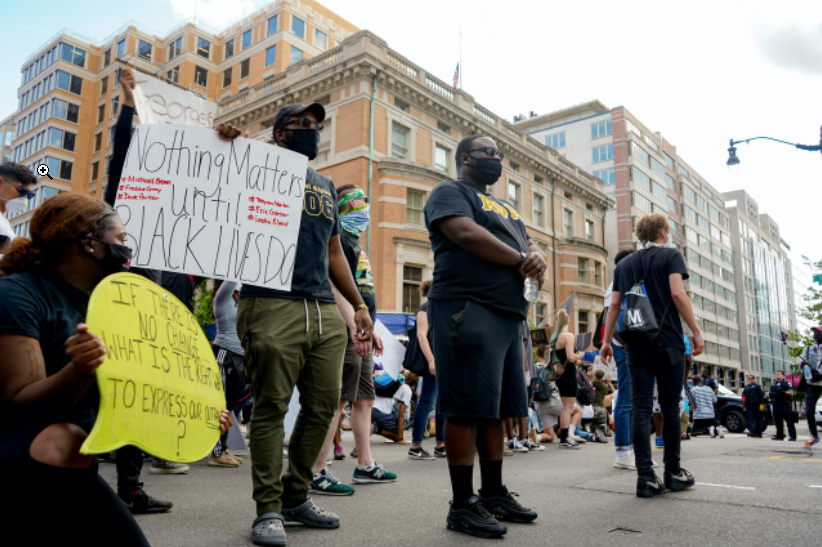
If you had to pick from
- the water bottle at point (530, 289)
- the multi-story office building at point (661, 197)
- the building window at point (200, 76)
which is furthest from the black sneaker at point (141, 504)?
the multi-story office building at point (661, 197)

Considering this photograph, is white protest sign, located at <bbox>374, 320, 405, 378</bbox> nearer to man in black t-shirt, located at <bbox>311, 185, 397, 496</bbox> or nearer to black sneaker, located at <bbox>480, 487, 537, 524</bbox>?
man in black t-shirt, located at <bbox>311, 185, 397, 496</bbox>

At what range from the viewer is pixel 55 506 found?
1596 mm

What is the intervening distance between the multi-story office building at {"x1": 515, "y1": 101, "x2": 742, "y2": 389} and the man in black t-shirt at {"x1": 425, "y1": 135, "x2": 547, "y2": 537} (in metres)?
47.2

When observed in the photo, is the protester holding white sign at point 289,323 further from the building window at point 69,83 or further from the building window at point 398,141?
the building window at point 69,83

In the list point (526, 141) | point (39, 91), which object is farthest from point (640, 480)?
point (39, 91)

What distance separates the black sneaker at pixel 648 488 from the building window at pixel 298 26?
44.8 m

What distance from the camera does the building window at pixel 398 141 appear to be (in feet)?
94.7

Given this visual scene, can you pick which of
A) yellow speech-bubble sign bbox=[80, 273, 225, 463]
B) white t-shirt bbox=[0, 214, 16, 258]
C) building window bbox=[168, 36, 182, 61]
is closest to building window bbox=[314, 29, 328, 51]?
building window bbox=[168, 36, 182, 61]

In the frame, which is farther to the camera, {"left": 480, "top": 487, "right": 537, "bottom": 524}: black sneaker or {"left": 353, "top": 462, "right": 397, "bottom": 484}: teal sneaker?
{"left": 353, "top": 462, "right": 397, "bottom": 484}: teal sneaker

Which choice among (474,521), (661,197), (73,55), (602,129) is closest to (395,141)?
(474,521)

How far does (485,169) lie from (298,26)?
4489 centimetres

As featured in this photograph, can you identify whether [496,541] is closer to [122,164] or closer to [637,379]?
[637,379]

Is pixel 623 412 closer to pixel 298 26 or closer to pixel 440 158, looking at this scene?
pixel 440 158

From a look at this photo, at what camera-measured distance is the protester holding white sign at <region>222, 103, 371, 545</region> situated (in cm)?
296
